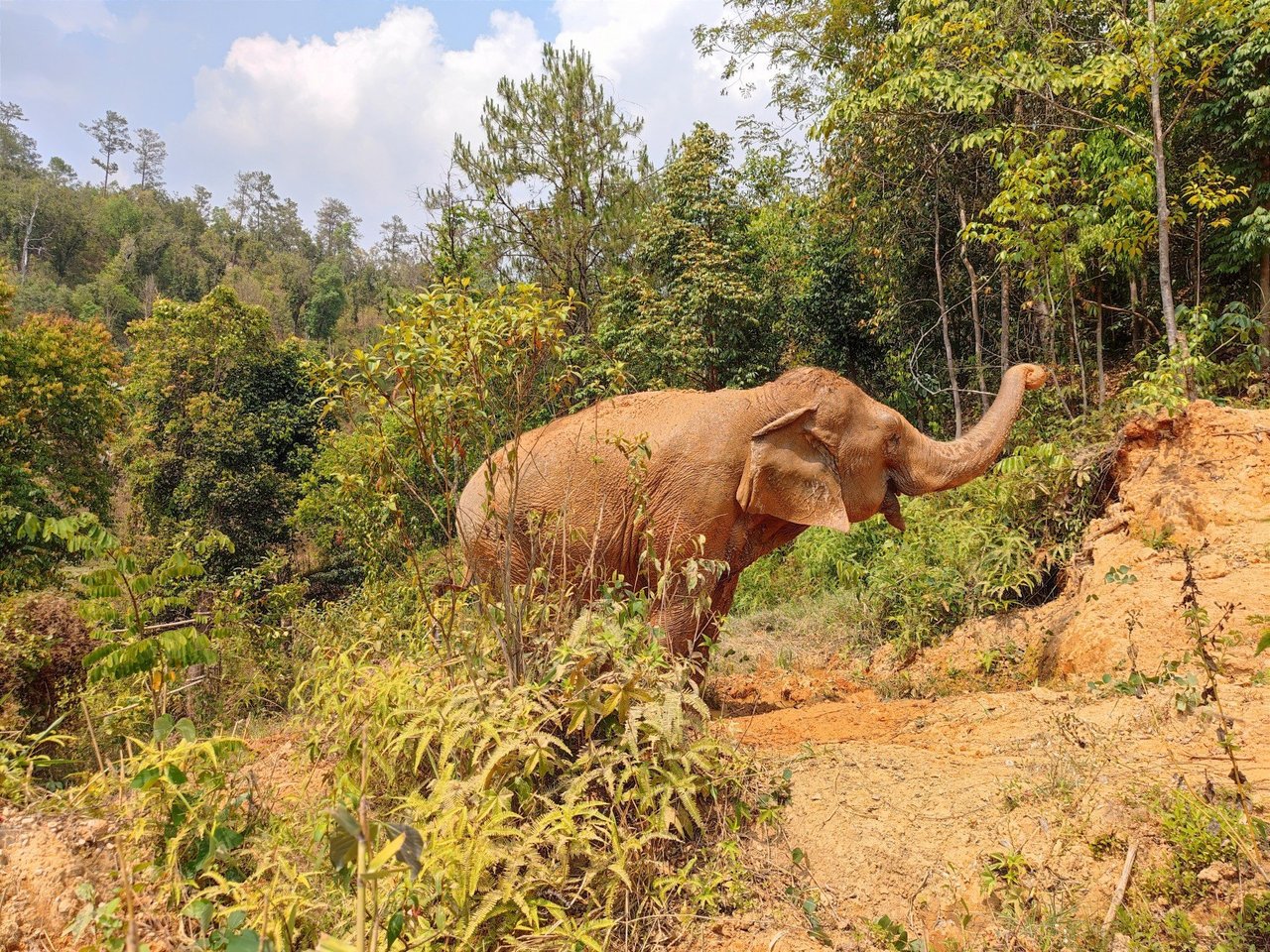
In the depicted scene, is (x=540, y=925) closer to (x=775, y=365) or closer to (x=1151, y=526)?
(x=1151, y=526)

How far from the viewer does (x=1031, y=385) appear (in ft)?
19.2

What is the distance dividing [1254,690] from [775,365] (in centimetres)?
1275

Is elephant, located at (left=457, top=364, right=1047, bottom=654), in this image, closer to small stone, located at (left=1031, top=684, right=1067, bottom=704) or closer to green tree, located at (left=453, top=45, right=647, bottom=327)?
small stone, located at (left=1031, top=684, right=1067, bottom=704)

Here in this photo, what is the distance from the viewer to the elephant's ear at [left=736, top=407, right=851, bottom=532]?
4988 mm

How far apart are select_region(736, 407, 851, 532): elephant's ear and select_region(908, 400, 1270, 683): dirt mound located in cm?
172

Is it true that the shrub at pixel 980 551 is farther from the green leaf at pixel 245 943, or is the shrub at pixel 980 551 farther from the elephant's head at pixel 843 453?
the green leaf at pixel 245 943

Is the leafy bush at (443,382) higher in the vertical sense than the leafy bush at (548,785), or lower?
higher

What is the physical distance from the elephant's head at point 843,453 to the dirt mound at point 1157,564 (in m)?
1.16

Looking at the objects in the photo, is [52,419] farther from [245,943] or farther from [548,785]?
[245,943]

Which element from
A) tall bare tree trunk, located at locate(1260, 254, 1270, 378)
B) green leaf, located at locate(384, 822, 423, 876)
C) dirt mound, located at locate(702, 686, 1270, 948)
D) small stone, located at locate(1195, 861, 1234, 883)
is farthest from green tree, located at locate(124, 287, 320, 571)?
small stone, located at locate(1195, 861, 1234, 883)

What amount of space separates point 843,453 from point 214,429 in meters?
18.1

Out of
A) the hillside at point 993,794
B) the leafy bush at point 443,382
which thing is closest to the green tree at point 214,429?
the leafy bush at point 443,382

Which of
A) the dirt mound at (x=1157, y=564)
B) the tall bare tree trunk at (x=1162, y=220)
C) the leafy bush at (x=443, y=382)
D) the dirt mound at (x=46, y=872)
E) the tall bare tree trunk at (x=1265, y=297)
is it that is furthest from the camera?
the tall bare tree trunk at (x=1265, y=297)

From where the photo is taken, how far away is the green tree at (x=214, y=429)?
18406 millimetres
